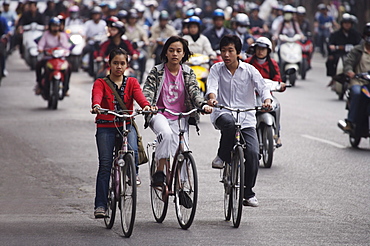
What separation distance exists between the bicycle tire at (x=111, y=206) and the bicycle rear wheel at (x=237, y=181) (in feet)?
3.46

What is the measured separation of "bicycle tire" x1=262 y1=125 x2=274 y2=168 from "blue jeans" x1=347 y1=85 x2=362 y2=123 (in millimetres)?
2129

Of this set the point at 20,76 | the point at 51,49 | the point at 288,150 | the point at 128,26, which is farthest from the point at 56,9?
the point at 288,150

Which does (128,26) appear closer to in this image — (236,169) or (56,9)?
(56,9)

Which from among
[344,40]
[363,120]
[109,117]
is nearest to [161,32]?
[344,40]

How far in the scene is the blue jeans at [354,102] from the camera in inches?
555

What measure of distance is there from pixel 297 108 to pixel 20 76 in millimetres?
10819

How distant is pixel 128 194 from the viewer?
803cm

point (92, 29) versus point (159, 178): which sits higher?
point (159, 178)

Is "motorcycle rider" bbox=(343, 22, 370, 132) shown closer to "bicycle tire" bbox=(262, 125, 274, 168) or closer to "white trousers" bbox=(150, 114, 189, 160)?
"bicycle tire" bbox=(262, 125, 274, 168)

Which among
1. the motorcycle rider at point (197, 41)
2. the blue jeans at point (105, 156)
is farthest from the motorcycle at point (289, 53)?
the blue jeans at point (105, 156)

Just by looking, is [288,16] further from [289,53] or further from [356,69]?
[356,69]

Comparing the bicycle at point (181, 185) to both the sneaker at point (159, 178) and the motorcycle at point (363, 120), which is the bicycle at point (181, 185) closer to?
the sneaker at point (159, 178)

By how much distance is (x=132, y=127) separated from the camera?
858 centimetres

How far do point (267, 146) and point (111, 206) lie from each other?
4.42m
